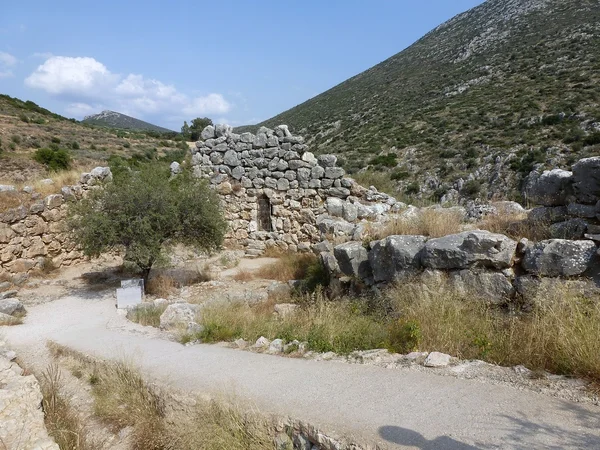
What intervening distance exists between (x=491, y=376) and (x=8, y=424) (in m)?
4.70

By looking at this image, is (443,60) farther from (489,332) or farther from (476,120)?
(489,332)

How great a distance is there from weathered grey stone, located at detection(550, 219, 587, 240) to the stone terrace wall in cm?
651

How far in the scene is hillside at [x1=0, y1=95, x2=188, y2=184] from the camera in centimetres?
2248

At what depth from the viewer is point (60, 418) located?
483cm

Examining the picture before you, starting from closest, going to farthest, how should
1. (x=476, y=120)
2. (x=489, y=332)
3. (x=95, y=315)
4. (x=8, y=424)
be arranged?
(x=8, y=424) → (x=489, y=332) → (x=95, y=315) → (x=476, y=120)

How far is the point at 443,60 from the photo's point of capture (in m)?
40.6

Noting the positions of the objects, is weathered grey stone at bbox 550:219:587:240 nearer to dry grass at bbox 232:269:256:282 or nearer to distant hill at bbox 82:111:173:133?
dry grass at bbox 232:269:256:282

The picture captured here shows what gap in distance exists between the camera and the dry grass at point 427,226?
7.14 m

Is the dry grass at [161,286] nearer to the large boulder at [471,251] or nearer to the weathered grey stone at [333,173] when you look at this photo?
the weathered grey stone at [333,173]

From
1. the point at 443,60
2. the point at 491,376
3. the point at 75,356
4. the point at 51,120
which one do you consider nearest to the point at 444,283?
the point at 491,376

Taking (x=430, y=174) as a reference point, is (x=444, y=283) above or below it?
below

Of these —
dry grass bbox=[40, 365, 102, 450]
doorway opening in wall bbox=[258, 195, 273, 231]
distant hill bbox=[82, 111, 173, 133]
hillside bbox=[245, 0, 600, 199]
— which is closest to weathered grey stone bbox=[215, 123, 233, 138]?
doorway opening in wall bbox=[258, 195, 273, 231]

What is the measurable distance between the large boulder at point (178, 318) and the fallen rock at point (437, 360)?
3.67m

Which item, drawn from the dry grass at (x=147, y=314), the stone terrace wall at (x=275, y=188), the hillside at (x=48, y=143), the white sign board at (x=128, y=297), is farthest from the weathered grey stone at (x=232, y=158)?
the hillside at (x=48, y=143)
